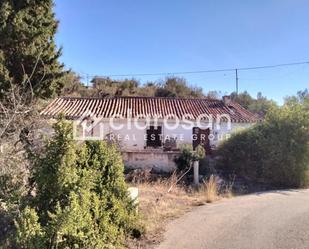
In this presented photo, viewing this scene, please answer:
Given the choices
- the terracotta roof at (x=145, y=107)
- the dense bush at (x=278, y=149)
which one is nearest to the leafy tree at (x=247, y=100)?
the terracotta roof at (x=145, y=107)

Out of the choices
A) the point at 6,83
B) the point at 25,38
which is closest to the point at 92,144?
the point at 6,83

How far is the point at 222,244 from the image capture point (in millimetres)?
6926

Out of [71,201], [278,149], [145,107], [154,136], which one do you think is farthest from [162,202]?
[145,107]

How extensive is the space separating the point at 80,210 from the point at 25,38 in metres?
10.8

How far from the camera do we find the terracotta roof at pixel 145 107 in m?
28.8

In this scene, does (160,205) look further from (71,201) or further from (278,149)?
(278,149)

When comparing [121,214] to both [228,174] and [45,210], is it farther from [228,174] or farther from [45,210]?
[228,174]

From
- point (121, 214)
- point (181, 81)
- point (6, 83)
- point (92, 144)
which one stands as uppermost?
point (181, 81)

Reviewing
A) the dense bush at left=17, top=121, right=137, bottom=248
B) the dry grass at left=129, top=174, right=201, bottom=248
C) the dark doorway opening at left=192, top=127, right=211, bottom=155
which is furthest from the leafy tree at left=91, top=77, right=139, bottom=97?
the dense bush at left=17, top=121, right=137, bottom=248

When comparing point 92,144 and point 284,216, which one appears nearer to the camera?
point 92,144

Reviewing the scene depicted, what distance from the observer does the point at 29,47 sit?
46.5 ft

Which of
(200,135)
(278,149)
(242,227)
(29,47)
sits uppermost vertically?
(29,47)

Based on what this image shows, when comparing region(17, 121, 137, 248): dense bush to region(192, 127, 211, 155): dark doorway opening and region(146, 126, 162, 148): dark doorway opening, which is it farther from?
region(192, 127, 211, 155): dark doorway opening

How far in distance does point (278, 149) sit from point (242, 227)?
35.0ft
